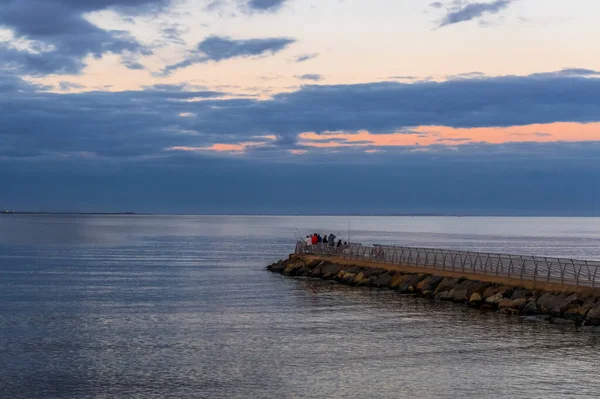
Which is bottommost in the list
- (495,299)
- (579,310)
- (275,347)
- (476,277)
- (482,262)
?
(275,347)

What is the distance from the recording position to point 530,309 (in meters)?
37.9

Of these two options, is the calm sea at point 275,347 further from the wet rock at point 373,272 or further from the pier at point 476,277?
the wet rock at point 373,272

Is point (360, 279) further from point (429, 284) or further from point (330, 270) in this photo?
point (429, 284)

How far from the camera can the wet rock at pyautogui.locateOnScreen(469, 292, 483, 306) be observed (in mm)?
41844

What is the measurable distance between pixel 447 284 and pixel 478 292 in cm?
351

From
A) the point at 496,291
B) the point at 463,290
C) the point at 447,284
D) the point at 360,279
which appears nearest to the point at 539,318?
the point at 496,291

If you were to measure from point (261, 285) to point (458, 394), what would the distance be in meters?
32.8

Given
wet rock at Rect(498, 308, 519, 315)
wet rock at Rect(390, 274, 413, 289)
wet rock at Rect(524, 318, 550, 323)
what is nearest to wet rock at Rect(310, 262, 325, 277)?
wet rock at Rect(390, 274, 413, 289)

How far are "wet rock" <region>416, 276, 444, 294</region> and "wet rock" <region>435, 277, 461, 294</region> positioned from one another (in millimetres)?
508

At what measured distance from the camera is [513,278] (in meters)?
43.1

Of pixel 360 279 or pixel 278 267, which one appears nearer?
pixel 360 279

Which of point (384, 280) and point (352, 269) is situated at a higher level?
point (352, 269)

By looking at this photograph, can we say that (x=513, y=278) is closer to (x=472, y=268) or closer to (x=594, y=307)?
(x=472, y=268)

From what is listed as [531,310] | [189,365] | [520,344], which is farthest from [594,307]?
[189,365]
